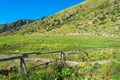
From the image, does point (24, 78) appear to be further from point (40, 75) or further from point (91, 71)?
point (91, 71)

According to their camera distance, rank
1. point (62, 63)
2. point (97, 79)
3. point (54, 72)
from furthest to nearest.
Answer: point (62, 63)
point (54, 72)
point (97, 79)

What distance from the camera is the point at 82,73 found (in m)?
16.2

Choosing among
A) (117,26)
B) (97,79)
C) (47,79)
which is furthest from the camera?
(117,26)

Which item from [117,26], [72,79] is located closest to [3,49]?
[72,79]

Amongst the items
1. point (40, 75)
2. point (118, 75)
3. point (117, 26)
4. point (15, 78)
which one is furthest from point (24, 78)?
point (117, 26)

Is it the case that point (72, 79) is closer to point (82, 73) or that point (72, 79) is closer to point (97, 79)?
point (97, 79)

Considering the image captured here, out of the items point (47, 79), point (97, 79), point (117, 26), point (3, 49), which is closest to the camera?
point (97, 79)

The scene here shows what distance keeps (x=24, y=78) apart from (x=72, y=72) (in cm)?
387

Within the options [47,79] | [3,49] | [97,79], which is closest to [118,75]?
[97,79]

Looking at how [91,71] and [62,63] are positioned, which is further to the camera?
[62,63]

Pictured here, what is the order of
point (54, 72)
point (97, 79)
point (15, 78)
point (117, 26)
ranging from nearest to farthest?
1. point (15, 78)
2. point (97, 79)
3. point (54, 72)
4. point (117, 26)

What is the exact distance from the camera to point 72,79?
14211mm

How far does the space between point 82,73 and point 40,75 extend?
237 cm

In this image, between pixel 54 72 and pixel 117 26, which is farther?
→ pixel 117 26
